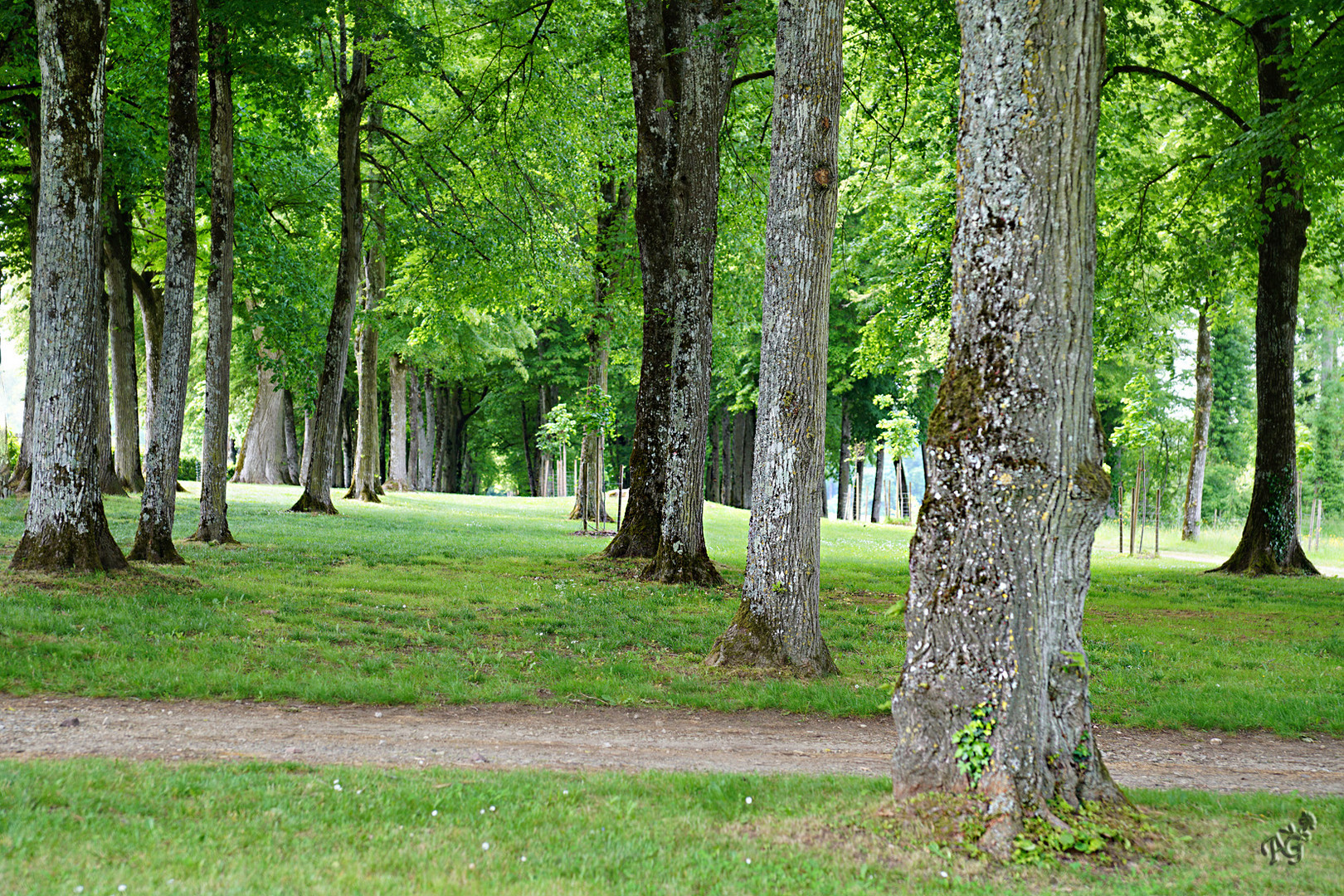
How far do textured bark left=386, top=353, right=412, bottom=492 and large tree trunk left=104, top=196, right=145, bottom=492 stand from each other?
37.6 ft

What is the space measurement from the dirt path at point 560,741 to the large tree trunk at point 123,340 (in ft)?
54.8

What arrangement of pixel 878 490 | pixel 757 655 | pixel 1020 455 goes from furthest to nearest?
pixel 878 490
pixel 757 655
pixel 1020 455

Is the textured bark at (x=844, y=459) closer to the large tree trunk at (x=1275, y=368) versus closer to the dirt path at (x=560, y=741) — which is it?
the large tree trunk at (x=1275, y=368)

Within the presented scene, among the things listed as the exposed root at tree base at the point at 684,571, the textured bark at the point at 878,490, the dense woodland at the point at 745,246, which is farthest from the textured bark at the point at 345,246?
the textured bark at the point at 878,490

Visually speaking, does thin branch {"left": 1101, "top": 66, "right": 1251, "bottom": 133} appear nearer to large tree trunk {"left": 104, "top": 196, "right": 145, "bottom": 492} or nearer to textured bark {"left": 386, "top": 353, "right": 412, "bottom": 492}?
large tree trunk {"left": 104, "top": 196, "right": 145, "bottom": 492}

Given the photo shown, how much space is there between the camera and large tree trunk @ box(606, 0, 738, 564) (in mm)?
13117

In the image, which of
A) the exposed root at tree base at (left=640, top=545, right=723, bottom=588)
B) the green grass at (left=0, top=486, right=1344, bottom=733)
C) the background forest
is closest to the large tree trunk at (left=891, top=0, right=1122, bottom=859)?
the green grass at (left=0, top=486, right=1344, bottom=733)

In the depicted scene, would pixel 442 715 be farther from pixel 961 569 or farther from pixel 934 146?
pixel 934 146

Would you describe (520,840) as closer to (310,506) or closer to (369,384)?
(310,506)

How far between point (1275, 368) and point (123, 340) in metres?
24.5

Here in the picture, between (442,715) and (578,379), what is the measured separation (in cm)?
3374

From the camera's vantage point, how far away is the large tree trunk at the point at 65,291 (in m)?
9.72

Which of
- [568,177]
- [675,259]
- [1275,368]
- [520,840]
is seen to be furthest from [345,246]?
[1275,368]

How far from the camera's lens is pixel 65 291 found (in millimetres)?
9812
